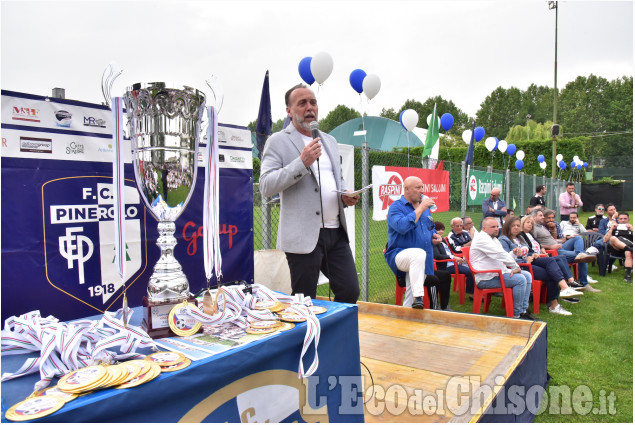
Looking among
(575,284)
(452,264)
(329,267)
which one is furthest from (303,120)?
(575,284)

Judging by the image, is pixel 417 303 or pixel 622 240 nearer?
pixel 417 303

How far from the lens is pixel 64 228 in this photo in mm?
1789

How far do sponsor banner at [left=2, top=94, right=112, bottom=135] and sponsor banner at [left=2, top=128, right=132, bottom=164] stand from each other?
40mm

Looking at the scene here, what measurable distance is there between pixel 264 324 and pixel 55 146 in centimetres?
126

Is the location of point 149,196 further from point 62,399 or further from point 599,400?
point 599,400

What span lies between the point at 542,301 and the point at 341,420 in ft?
14.8

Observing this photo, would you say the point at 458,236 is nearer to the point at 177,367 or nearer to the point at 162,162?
the point at 162,162

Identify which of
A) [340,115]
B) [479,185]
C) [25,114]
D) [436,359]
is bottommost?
[436,359]

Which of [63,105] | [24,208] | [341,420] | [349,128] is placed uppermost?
[349,128]

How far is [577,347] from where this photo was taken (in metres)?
3.53

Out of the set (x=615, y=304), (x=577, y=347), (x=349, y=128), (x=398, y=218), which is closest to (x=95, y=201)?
(x=398, y=218)

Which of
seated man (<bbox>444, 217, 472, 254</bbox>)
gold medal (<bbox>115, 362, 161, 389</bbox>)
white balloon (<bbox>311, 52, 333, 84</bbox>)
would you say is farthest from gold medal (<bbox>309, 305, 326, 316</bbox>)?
white balloon (<bbox>311, 52, 333, 84</bbox>)

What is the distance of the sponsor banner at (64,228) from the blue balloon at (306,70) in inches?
198

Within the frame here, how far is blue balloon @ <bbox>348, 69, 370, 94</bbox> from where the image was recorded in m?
6.78
